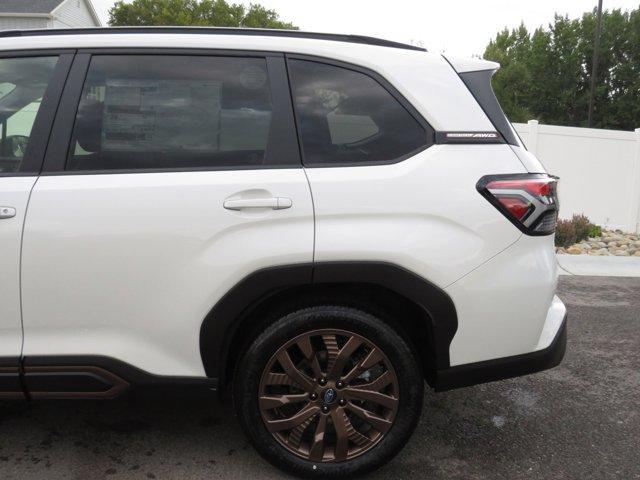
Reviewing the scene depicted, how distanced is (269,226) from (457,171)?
2.62 feet

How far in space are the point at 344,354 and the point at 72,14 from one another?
3130cm

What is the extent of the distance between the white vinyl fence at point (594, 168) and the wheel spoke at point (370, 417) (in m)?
9.75

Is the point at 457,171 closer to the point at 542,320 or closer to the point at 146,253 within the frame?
the point at 542,320

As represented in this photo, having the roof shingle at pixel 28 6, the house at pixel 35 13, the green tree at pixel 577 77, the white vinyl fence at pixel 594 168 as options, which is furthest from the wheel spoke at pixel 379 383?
the green tree at pixel 577 77

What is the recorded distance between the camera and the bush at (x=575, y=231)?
10.1 meters

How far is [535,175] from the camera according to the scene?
98.7 inches

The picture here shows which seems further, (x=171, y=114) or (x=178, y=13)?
(x=178, y=13)

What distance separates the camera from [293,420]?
99.1 inches

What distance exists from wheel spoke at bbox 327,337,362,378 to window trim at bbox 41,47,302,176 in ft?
2.47

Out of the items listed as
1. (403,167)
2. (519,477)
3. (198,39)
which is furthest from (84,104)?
(519,477)

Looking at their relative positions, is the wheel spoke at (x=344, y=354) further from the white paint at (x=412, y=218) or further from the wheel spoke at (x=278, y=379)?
the white paint at (x=412, y=218)

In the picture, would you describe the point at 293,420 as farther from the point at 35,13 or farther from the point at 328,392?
the point at 35,13

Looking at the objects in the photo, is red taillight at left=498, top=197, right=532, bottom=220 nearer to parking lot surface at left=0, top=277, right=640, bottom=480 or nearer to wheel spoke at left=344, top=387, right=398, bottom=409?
wheel spoke at left=344, top=387, right=398, bottom=409

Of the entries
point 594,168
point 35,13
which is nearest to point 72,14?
point 35,13
